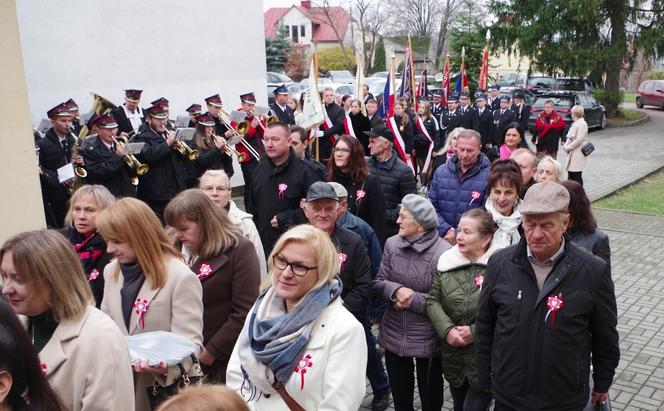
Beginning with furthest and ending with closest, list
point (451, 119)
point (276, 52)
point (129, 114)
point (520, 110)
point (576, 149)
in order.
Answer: point (276, 52), point (520, 110), point (451, 119), point (576, 149), point (129, 114)

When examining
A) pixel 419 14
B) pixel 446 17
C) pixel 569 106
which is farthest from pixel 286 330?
pixel 419 14

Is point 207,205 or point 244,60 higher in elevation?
point 244,60

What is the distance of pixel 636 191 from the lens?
15.2m

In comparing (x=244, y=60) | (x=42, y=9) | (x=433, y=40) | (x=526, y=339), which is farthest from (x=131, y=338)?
(x=433, y=40)

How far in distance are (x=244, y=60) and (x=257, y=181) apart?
7.89 metres

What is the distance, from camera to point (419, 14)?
59.2 m

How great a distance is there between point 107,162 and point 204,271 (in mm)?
4837

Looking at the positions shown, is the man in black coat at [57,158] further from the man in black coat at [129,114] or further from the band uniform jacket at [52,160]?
the man in black coat at [129,114]

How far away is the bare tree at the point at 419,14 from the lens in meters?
59.2

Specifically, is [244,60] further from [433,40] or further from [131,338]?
[433,40]

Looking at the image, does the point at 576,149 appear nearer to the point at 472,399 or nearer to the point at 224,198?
the point at 224,198

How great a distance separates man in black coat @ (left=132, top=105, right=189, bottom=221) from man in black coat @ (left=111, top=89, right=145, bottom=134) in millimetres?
1546

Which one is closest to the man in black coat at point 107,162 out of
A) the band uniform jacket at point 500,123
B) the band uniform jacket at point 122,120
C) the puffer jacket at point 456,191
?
the band uniform jacket at point 122,120

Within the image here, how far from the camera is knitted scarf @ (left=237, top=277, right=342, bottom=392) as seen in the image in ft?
9.26
